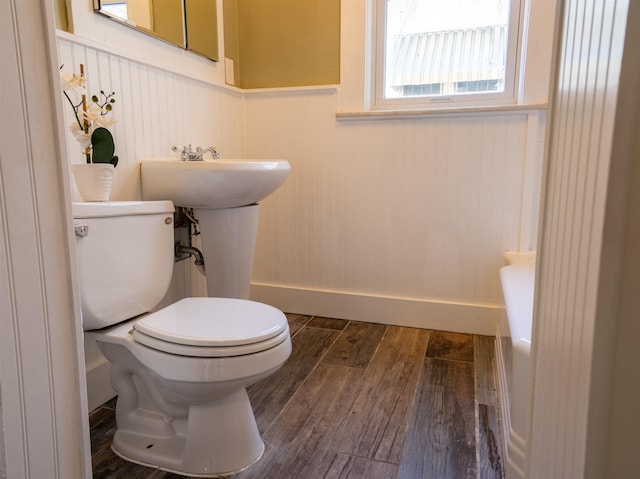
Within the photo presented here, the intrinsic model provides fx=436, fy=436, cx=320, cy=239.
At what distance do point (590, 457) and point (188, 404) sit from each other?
1.06m

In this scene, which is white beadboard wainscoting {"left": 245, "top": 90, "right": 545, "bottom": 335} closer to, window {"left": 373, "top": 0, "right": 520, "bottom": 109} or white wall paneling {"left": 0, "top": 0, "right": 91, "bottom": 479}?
window {"left": 373, "top": 0, "right": 520, "bottom": 109}

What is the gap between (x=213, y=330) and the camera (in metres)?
1.10

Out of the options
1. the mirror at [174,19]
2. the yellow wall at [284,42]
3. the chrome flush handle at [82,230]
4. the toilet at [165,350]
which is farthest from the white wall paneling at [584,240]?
the yellow wall at [284,42]

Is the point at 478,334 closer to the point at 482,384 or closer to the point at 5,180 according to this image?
the point at 482,384

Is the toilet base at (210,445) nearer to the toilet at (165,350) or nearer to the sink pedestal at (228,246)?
the toilet at (165,350)

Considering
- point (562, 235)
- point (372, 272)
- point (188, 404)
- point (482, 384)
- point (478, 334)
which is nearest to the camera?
point (562, 235)

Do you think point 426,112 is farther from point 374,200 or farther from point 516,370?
point 516,370

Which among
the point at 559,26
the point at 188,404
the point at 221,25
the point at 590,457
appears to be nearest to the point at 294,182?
the point at 221,25

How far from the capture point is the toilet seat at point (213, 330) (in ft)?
3.42

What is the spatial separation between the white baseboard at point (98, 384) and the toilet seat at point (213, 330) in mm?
435

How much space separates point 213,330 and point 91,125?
78cm

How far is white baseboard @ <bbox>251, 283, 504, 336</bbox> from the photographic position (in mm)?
2086

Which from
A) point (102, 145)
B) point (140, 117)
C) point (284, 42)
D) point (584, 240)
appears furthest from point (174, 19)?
point (584, 240)

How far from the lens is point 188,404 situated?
1.19 metres
